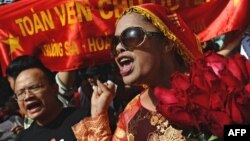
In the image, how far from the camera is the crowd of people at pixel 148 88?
113 cm

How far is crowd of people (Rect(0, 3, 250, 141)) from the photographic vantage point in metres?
1.13

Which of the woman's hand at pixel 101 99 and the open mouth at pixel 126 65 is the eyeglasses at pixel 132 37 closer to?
the open mouth at pixel 126 65

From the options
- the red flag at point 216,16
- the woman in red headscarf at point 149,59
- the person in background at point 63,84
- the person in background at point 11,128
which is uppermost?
the woman in red headscarf at point 149,59

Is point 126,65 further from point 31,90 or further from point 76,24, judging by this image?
point 76,24

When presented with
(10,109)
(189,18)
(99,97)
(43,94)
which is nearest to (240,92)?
(99,97)

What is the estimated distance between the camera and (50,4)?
12.5 feet

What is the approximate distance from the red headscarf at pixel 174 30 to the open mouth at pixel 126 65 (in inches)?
5.9

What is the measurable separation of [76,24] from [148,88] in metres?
1.89

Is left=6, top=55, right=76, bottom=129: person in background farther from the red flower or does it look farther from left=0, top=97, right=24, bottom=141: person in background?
the red flower

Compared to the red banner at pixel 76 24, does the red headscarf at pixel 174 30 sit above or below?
above

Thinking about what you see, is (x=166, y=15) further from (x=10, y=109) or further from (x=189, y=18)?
(x=10, y=109)

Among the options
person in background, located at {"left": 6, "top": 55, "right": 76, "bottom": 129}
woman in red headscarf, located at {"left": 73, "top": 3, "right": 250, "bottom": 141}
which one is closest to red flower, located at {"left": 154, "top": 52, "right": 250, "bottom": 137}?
woman in red headscarf, located at {"left": 73, "top": 3, "right": 250, "bottom": 141}

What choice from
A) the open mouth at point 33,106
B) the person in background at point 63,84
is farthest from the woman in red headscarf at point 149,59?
the person in background at point 63,84

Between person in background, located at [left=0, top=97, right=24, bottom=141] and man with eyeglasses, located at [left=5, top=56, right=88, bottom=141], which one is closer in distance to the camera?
man with eyeglasses, located at [left=5, top=56, right=88, bottom=141]
